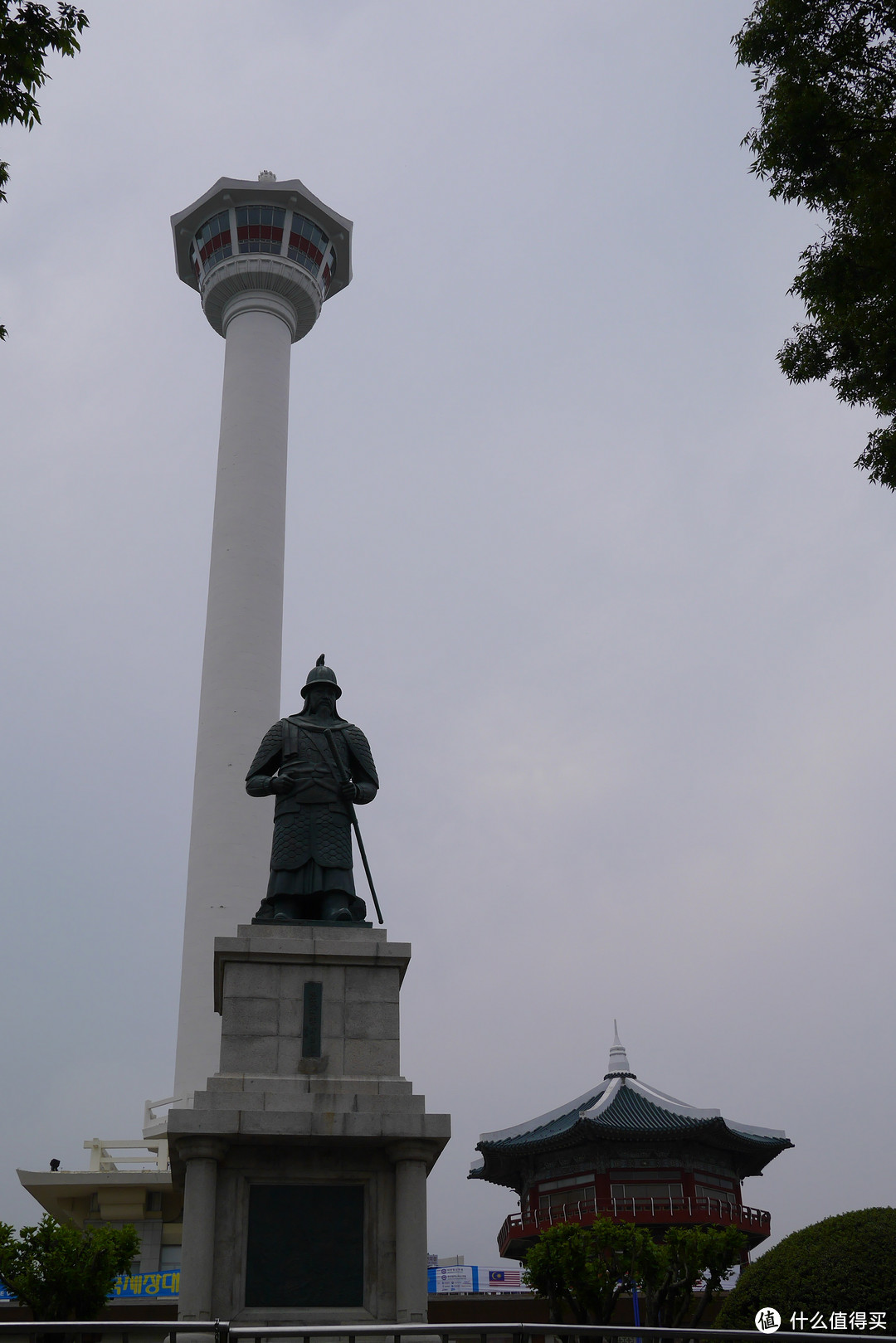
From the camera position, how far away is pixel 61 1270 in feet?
62.2

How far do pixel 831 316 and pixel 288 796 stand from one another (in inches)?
326

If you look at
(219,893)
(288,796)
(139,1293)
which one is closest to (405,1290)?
(288,796)

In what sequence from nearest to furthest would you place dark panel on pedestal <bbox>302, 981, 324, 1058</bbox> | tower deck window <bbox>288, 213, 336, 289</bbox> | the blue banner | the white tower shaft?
dark panel on pedestal <bbox>302, 981, 324, 1058</bbox> < the blue banner < the white tower shaft < tower deck window <bbox>288, 213, 336, 289</bbox>

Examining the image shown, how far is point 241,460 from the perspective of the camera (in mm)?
44625

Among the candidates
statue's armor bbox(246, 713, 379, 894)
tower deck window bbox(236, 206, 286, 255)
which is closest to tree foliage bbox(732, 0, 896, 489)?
statue's armor bbox(246, 713, 379, 894)

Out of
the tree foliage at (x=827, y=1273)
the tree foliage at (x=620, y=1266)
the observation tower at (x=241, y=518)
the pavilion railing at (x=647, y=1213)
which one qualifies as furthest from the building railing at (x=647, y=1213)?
the tree foliage at (x=827, y=1273)

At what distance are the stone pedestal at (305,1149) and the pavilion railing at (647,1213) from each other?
31.3 meters

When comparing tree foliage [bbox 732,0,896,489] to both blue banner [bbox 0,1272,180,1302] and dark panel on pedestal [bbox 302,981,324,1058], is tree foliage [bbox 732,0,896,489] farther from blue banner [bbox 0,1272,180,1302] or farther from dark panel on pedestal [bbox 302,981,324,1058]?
blue banner [bbox 0,1272,180,1302]

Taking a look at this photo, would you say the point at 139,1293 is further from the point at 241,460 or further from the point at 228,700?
the point at 241,460

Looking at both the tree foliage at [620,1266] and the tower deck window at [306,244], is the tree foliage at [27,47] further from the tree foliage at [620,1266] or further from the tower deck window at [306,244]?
the tower deck window at [306,244]

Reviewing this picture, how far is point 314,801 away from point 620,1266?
13001 millimetres

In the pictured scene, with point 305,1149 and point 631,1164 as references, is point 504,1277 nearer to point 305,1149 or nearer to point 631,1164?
point 631,1164

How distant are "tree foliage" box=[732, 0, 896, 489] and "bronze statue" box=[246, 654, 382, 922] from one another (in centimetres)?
693

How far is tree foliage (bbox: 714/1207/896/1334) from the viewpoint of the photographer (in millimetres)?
12445
